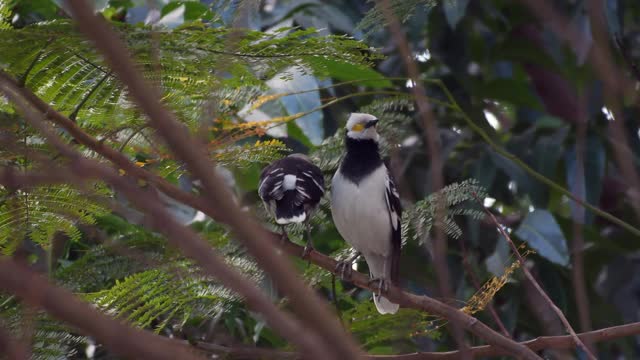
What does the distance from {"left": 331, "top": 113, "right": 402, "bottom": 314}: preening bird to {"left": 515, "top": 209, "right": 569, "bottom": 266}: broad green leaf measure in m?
0.92

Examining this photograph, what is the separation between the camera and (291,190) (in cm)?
440

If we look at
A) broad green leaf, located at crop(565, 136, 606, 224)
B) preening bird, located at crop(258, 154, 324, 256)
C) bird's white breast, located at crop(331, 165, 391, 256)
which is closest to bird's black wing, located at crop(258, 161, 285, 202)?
preening bird, located at crop(258, 154, 324, 256)

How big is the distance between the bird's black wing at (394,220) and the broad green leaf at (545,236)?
0.89 m

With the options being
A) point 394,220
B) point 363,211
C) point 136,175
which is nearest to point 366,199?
point 363,211

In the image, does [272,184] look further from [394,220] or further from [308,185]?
[394,220]

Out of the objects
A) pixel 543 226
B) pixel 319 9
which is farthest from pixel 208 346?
pixel 319 9

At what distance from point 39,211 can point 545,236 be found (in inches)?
116

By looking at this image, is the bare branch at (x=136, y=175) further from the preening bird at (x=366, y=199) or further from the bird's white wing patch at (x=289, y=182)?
the preening bird at (x=366, y=199)

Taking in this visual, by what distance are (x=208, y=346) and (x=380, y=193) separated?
1274 millimetres

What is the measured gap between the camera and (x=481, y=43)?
798 centimetres

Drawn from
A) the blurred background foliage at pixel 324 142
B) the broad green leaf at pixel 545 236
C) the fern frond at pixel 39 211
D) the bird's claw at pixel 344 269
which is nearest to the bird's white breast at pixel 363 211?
the blurred background foliage at pixel 324 142

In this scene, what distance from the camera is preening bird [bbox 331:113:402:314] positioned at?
5.02 meters

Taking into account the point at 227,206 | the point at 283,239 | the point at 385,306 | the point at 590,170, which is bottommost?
the point at 590,170

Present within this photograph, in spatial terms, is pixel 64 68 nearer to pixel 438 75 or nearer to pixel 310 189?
pixel 310 189
